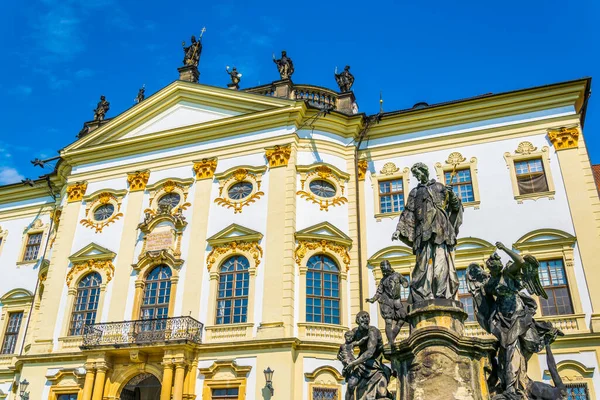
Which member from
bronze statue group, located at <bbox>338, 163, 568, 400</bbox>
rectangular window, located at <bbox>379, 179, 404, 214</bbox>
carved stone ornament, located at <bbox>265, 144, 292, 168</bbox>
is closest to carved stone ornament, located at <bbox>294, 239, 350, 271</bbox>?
rectangular window, located at <bbox>379, 179, 404, 214</bbox>

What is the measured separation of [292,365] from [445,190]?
10.1 m

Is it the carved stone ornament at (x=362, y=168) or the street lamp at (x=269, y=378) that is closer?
the street lamp at (x=269, y=378)

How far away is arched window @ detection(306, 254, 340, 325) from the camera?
19.2 meters

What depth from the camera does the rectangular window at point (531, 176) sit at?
19.7 meters

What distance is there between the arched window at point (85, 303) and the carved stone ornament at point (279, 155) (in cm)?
815

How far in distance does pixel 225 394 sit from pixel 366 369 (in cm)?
1014

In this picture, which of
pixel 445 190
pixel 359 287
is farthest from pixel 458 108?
pixel 445 190

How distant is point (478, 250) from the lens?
1928 centimetres

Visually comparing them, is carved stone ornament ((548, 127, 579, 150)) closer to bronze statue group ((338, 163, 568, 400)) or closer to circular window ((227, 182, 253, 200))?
circular window ((227, 182, 253, 200))

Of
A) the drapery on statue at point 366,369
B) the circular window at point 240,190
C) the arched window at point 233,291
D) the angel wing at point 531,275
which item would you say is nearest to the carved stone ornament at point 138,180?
the circular window at point 240,190

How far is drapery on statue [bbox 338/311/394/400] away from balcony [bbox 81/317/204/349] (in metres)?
10.1

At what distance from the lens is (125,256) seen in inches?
858

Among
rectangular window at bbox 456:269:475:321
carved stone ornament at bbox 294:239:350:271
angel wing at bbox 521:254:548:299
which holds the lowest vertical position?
angel wing at bbox 521:254:548:299

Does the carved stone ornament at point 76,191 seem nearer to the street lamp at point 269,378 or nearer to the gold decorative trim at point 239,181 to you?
the gold decorative trim at point 239,181
